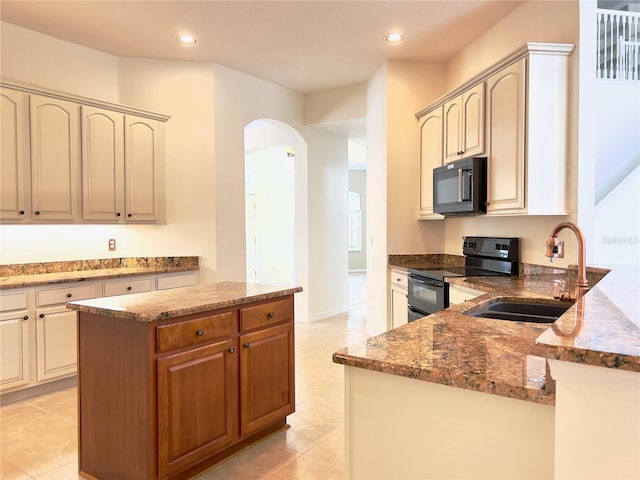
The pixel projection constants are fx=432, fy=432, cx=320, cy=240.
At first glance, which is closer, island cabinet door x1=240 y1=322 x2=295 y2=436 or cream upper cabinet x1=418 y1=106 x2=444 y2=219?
island cabinet door x1=240 y1=322 x2=295 y2=436

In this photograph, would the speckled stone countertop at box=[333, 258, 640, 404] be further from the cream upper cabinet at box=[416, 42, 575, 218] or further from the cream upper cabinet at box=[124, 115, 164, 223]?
the cream upper cabinet at box=[124, 115, 164, 223]

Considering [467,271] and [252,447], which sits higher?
[467,271]

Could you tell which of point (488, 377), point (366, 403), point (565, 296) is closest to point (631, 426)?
point (488, 377)

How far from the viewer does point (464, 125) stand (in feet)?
11.3

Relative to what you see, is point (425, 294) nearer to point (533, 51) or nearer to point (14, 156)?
point (533, 51)

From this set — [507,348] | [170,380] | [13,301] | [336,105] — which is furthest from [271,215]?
[507,348]

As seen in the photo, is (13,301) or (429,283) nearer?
(13,301)

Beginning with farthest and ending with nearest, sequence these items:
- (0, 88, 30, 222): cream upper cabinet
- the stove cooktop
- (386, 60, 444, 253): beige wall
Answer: (386, 60, 444, 253): beige wall, the stove cooktop, (0, 88, 30, 222): cream upper cabinet

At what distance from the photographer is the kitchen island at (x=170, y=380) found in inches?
76.5

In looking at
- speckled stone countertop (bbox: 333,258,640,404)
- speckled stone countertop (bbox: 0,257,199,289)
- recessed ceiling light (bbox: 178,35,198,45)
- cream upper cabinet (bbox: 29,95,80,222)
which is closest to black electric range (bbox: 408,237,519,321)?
speckled stone countertop (bbox: 333,258,640,404)

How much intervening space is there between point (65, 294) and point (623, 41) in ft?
→ 21.3

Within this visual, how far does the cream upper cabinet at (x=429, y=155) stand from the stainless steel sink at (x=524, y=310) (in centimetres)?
185

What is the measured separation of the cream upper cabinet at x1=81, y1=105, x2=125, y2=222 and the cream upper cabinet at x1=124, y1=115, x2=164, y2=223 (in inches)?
2.7

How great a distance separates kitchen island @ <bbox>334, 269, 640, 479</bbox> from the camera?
0.72 meters
